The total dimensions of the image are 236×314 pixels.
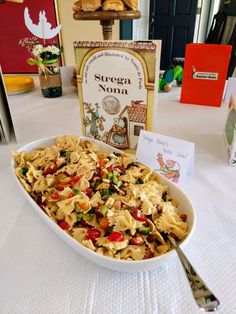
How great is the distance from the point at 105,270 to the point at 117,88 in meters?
0.44

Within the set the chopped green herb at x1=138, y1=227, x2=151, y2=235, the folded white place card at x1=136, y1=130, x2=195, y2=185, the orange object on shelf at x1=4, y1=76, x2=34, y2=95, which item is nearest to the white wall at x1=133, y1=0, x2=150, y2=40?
the orange object on shelf at x1=4, y1=76, x2=34, y2=95

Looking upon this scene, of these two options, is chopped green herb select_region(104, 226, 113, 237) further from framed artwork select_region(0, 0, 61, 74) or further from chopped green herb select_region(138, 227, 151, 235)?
framed artwork select_region(0, 0, 61, 74)

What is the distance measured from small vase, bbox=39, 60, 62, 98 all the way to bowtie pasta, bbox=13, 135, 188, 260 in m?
0.56

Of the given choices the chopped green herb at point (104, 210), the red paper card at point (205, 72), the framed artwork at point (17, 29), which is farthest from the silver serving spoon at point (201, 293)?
the framed artwork at point (17, 29)

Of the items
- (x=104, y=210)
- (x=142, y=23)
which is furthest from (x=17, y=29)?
(x=104, y=210)

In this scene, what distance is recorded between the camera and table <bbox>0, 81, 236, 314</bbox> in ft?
1.11

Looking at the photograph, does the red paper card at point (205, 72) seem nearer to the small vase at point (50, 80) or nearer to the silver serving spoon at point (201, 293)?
the small vase at point (50, 80)

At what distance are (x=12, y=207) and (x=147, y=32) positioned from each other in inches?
140

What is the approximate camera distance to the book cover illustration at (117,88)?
1.86 feet

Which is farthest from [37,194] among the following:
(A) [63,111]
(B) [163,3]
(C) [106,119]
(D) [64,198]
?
(B) [163,3]

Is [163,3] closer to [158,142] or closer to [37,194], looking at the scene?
[158,142]

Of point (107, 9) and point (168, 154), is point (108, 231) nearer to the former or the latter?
point (168, 154)

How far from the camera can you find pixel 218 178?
601mm

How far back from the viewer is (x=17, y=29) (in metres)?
2.28
